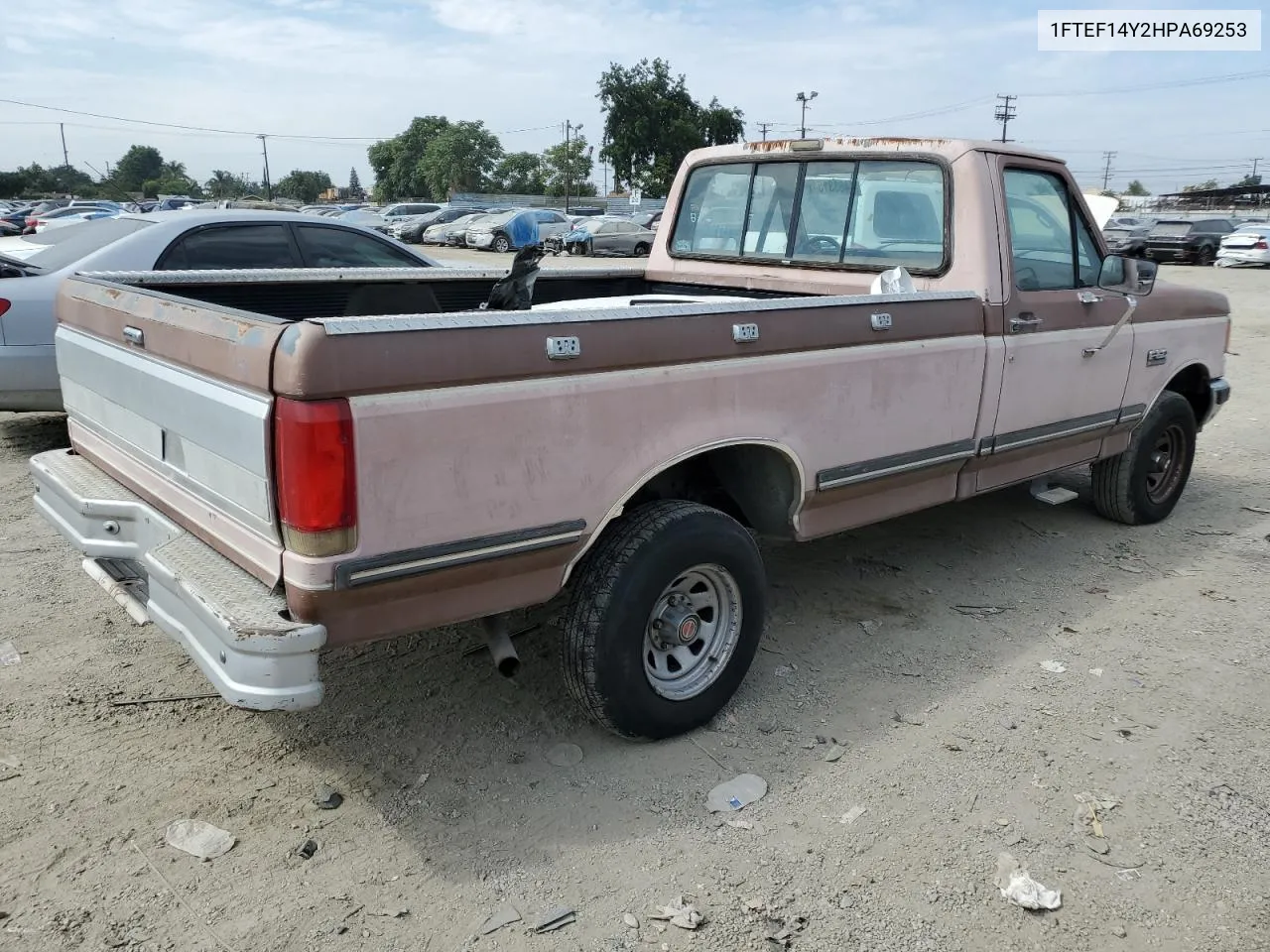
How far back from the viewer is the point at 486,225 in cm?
3341

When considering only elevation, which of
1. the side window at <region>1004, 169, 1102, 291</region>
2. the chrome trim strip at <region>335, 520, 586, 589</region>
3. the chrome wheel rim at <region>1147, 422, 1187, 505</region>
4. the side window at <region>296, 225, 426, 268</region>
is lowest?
the chrome wheel rim at <region>1147, 422, 1187, 505</region>

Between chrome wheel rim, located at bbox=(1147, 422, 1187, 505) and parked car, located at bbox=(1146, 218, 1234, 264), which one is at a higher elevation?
parked car, located at bbox=(1146, 218, 1234, 264)

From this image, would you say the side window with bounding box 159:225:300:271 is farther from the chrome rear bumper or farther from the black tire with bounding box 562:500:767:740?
the black tire with bounding box 562:500:767:740

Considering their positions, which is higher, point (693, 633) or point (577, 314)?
point (577, 314)

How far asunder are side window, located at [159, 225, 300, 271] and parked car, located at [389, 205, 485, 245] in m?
32.5

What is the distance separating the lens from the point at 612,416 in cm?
288

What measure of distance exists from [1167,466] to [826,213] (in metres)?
2.79

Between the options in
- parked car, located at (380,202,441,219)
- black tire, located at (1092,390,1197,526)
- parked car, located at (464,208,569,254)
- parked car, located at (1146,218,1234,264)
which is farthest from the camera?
parked car, located at (380,202,441,219)

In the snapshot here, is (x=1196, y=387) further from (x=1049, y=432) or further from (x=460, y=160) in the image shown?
(x=460, y=160)

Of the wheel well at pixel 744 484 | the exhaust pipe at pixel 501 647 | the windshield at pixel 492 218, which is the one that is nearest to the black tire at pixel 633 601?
the exhaust pipe at pixel 501 647

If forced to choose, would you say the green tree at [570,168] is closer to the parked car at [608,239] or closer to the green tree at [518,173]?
the green tree at [518,173]

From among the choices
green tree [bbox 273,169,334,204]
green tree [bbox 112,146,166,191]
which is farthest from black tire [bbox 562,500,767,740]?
green tree [bbox 112,146,166,191]

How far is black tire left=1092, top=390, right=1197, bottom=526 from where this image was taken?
5.43 metres

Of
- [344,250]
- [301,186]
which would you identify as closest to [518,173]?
[301,186]
